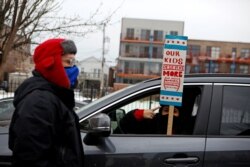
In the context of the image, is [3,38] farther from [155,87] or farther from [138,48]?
[138,48]

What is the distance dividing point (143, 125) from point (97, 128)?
683 mm

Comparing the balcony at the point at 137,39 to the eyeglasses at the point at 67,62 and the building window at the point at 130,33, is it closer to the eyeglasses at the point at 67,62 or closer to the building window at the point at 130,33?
the building window at the point at 130,33

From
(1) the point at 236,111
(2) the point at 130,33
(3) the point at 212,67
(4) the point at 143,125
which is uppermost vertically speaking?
(2) the point at 130,33

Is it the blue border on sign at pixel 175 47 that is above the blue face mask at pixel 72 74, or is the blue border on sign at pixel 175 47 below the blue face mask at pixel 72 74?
above

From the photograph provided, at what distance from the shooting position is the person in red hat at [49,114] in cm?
239

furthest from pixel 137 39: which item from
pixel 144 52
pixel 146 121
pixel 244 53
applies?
pixel 146 121

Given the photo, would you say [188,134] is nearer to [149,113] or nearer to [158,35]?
[149,113]

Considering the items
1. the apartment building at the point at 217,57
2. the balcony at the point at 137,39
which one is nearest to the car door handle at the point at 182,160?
the apartment building at the point at 217,57

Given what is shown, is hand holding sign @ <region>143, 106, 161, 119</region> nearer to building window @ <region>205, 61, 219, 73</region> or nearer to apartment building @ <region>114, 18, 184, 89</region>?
apartment building @ <region>114, 18, 184, 89</region>

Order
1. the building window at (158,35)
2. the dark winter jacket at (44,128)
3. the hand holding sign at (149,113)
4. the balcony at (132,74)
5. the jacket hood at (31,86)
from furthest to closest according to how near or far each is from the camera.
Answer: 1. the building window at (158,35)
2. the balcony at (132,74)
3. the hand holding sign at (149,113)
4. the jacket hood at (31,86)
5. the dark winter jacket at (44,128)

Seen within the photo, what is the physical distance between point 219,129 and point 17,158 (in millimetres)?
1726

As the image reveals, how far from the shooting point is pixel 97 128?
10.7 feet

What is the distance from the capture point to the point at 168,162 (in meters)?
3.36

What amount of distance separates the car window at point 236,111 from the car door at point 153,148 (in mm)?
151
